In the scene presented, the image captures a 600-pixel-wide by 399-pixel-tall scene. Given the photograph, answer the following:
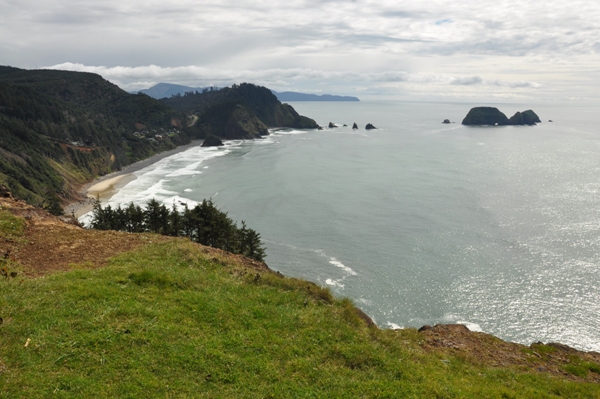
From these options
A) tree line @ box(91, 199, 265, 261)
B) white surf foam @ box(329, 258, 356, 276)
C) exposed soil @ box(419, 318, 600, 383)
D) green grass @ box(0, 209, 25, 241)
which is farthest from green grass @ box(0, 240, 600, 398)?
white surf foam @ box(329, 258, 356, 276)

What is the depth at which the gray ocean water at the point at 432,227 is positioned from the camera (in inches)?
1401

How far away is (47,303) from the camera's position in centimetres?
1294

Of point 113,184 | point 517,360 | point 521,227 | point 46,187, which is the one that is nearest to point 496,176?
point 521,227

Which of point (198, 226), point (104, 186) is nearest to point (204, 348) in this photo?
point (198, 226)

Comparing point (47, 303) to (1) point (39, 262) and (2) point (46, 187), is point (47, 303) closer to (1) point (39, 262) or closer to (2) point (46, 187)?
(1) point (39, 262)

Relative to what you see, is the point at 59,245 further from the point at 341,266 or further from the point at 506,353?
the point at 341,266

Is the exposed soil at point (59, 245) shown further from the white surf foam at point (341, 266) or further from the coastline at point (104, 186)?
the coastline at point (104, 186)

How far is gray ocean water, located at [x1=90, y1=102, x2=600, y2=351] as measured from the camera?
35.6m

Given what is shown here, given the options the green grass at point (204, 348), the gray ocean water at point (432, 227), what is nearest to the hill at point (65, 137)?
the gray ocean water at point (432, 227)

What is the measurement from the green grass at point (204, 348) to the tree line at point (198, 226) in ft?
Result: 66.5

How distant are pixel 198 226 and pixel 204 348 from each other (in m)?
26.6

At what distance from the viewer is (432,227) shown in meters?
54.8

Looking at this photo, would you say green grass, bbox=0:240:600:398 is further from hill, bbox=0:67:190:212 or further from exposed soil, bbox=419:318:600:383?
hill, bbox=0:67:190:212

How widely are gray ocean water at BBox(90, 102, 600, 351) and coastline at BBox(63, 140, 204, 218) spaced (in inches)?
127
